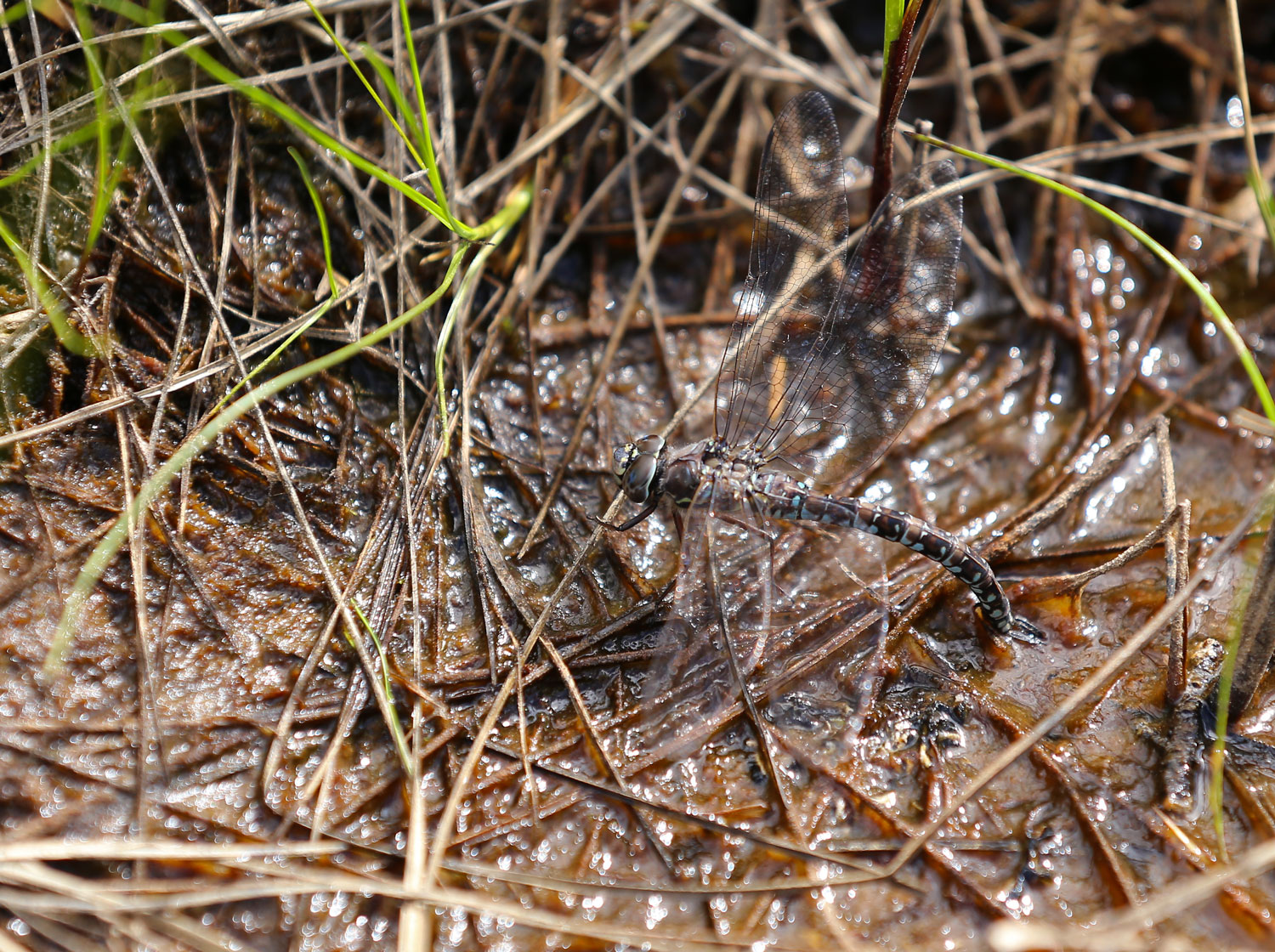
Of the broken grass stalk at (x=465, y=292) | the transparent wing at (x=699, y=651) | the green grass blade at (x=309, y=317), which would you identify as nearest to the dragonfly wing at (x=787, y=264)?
the transparent wing at (x=699, y=651)

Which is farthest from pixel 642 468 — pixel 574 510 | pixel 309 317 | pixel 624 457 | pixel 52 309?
pixel 52 309

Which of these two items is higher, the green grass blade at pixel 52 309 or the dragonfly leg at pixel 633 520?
the green grass blade at pixel 52 309

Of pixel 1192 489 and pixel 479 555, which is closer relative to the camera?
pixel 479 555

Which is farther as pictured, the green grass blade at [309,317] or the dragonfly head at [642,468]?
the dragonfly head at [642,468]

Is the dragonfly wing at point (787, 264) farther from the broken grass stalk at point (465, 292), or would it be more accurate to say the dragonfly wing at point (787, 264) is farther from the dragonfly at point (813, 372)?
the broken grass stalk at point (465, 292)

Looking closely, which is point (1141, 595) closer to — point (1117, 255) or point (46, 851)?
point (1117, 255)

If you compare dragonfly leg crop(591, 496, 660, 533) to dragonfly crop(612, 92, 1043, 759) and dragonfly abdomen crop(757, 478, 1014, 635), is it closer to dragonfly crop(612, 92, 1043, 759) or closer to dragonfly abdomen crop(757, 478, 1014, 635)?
dragonfly crop(612, 92, 1043, 759)

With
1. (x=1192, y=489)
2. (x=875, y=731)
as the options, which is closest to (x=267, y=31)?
(x=875, y=731)
